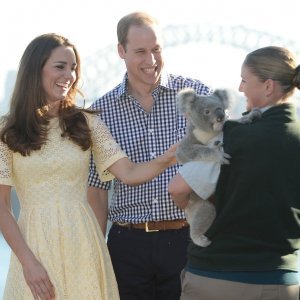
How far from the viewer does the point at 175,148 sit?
13.1 ft

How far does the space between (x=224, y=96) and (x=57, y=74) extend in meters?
0.88

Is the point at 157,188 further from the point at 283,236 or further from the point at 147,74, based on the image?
the point at 283,236

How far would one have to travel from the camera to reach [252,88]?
349 centimetres

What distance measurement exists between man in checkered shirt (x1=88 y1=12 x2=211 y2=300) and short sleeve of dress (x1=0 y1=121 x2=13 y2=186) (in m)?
0.81

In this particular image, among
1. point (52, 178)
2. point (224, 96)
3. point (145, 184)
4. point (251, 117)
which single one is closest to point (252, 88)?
point (251, 117)

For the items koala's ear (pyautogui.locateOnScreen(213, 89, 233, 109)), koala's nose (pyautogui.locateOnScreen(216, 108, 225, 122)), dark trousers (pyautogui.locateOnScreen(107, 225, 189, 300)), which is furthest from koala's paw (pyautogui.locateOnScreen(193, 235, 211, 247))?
dark trousers (pyautogui.locateOnScreen(107, 225, 189, 300))

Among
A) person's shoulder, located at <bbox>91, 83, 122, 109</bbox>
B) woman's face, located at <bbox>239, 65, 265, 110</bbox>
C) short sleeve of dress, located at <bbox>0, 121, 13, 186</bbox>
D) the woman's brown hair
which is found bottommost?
short sleeve of dress, located at <bbox>0, 121, 13, 186</bbox>

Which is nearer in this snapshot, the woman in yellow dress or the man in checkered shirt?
the woman in yellow dress

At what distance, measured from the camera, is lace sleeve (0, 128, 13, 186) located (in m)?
3.93

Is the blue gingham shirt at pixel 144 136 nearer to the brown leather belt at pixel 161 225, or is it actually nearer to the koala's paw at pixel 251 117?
the brown leather belt at pixel 161 225

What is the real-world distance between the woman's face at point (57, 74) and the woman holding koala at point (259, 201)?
935mm

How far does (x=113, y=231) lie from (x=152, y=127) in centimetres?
64

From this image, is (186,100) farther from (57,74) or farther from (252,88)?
(57,74)

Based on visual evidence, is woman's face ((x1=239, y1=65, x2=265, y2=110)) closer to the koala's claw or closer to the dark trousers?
the koala's claw
